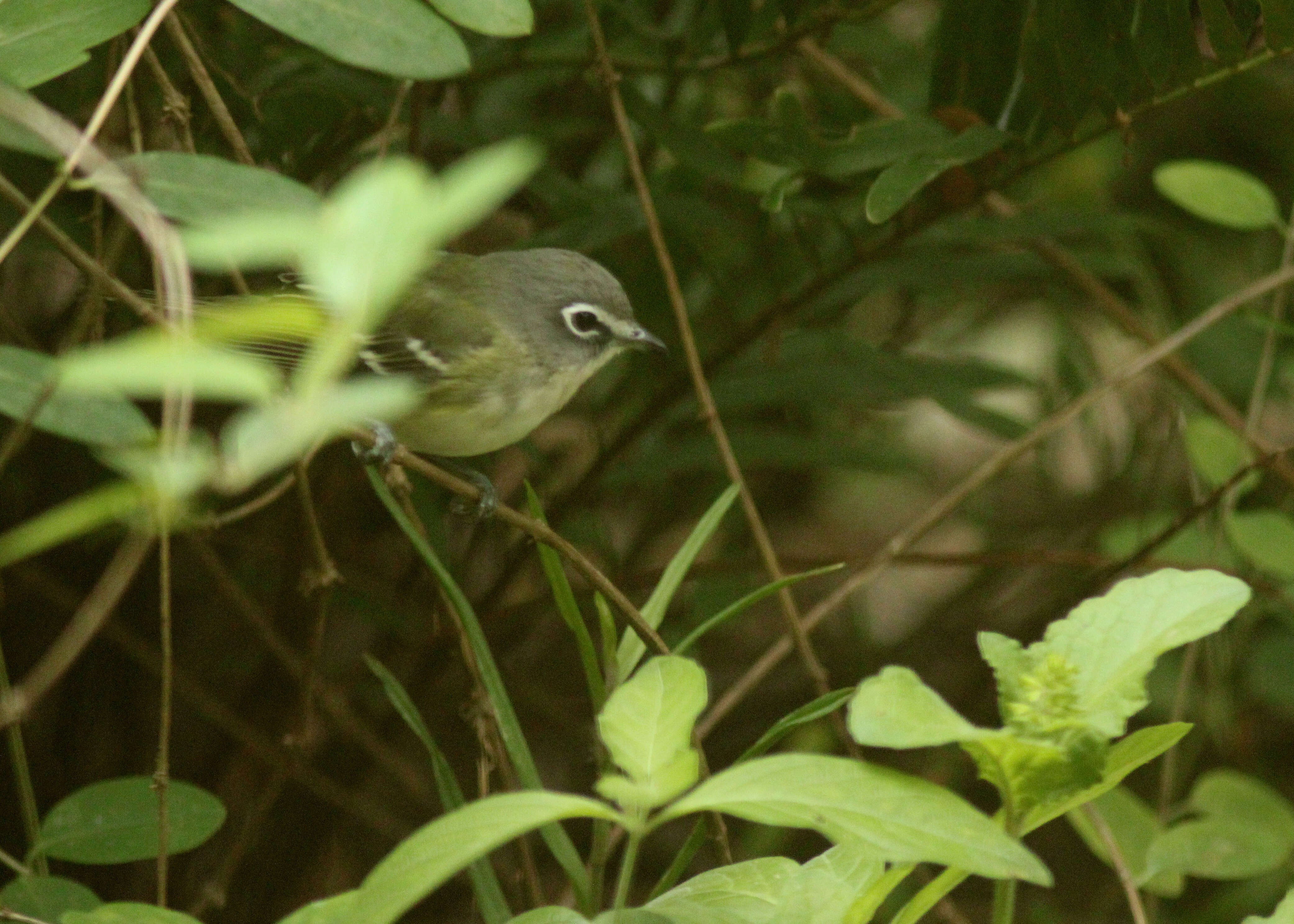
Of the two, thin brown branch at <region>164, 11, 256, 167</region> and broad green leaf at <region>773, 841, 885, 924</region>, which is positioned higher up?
thin brown branch at <region>164, 11, 256, 167</region>

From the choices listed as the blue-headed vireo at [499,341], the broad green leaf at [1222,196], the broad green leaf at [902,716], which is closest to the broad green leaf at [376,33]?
the broad green leaf at [902,716]

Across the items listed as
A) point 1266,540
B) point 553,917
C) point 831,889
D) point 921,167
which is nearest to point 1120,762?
point 831,889

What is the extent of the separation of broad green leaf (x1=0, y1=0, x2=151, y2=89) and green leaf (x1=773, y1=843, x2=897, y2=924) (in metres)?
1.08

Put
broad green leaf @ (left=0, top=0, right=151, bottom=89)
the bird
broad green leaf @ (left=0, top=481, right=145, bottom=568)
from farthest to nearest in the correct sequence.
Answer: the bird < broad green leaf @ (left=0, top=0, right=151, bottom=89) < broad green leaf @ (left=0, top=481, right=145, bottom=568)

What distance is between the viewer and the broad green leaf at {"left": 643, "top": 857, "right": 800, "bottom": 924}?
1.30 meters

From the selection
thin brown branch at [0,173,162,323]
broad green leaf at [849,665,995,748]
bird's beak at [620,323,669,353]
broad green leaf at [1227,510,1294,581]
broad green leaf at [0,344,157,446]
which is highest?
thin brown branch at [0,173,162,323]

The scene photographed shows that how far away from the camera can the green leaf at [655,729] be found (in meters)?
1.10

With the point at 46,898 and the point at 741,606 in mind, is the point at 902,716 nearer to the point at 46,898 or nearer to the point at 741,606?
the point at 741,606

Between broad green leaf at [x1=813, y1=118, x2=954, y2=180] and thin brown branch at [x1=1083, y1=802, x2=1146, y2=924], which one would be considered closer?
thin brown branch at [x1=1083, y1=802, x2=1146, y2=924]

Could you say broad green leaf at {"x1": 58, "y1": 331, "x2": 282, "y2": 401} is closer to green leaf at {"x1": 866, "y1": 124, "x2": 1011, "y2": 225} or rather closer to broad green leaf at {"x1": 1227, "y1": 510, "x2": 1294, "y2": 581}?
green leaf at {"x1": 866, "y1": 124, "x2": 1011, "y2": 225}

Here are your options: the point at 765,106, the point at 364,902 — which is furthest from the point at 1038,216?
the point at 364,902

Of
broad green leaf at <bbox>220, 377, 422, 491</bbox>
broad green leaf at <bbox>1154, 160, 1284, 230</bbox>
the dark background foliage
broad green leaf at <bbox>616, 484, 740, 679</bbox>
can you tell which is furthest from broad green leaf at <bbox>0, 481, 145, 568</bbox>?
broad green leaf at <bbox>1154, 160, 1284, 230</bbox>

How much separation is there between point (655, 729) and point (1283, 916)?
26.0 inches

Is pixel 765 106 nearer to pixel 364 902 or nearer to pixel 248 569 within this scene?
pixel 248 569
